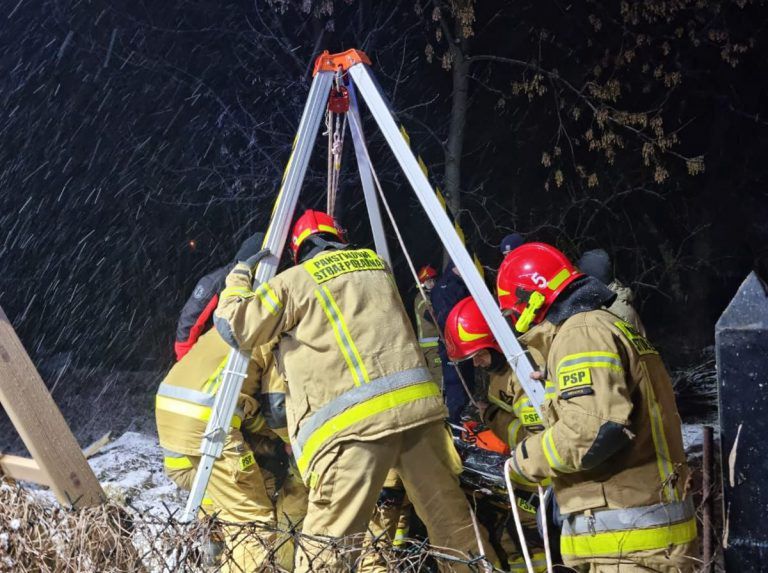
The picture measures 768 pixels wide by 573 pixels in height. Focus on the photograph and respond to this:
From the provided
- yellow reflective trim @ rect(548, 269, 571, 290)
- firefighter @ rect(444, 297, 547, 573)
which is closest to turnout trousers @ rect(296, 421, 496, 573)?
firefighter @ rect(444, 297, 547, 573)

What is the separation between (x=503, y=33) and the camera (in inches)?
385

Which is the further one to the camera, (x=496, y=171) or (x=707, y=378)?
(x=496, y=171)

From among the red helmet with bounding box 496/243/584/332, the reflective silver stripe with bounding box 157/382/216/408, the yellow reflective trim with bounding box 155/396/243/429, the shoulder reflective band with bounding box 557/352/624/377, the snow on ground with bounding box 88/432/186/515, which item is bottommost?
the snow on ground with bounding box 88/432/186/515

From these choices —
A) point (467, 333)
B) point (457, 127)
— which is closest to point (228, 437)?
point (467, 333)

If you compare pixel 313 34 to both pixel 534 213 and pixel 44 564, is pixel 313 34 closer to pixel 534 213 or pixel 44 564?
pixel 534 213

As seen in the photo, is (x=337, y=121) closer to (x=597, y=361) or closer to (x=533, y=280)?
(x=533, y=280)

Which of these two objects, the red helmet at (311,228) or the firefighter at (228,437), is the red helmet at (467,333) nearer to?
the red helmet at (311,228)

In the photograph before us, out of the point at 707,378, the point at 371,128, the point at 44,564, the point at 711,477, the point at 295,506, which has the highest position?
the point at 371,128

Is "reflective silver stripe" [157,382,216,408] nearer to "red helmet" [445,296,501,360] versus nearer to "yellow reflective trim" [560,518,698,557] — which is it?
"red helmet" [445,296,501,360]

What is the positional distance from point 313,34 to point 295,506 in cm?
646

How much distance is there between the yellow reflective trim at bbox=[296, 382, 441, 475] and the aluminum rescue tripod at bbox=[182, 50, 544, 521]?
492mm

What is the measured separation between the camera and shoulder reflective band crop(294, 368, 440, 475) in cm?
365

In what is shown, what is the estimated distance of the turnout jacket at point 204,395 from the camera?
168 inches

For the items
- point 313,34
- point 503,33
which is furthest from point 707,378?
point 313,34
